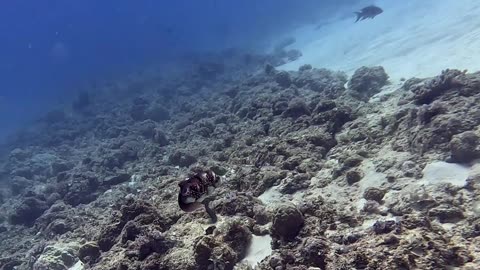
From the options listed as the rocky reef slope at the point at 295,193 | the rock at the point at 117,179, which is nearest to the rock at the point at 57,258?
the rocky reef slope at the point at 295,193

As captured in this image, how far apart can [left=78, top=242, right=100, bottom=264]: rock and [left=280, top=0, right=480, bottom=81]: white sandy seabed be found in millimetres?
10547

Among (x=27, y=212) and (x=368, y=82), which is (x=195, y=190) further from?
(x=27, y=212)

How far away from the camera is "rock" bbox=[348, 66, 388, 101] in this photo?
41.2ft

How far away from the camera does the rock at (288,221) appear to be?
5.43 m

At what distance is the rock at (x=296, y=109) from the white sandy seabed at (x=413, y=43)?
415 centimetres

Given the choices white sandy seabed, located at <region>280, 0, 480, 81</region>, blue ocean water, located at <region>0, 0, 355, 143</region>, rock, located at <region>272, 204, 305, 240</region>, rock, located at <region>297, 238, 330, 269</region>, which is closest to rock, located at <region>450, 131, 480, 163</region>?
rock, located at <region>272, 204, 305, 240</region>

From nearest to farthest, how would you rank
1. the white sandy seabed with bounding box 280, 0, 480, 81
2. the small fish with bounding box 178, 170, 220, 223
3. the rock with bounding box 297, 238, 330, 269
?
the small fish with bounding box 178, 170, 220, 223 → the rock with bounding box 297, 238, 330, 269 → the white sandy seabed with bounding box 280, 0, 480, 81

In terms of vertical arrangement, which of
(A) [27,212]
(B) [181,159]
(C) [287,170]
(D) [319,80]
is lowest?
(C) [287,170]

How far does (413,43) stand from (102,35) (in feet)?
338

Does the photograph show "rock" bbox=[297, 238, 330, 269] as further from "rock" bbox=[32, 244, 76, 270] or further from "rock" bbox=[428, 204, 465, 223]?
"rock" bbox=[32, 244, 76, 270]

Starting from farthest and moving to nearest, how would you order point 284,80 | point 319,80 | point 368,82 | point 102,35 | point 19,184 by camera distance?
point 102,35, point 284,80, point 19,184, point 319,80, point 368,82

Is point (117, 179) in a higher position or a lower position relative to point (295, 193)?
higher

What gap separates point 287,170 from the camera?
806 cm

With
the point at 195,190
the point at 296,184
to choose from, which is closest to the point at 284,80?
the point at 296,184
